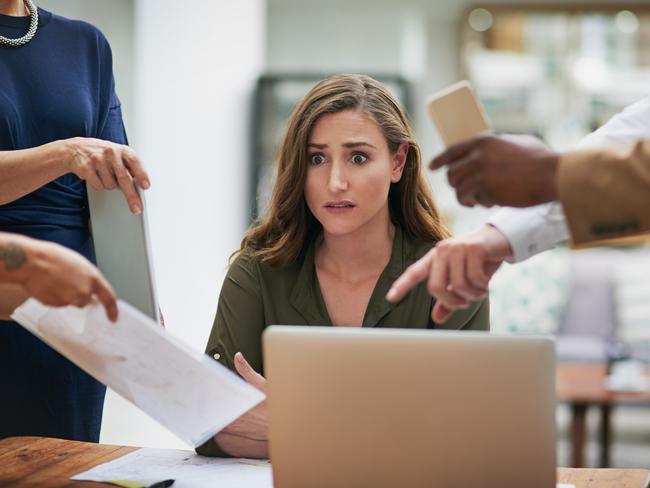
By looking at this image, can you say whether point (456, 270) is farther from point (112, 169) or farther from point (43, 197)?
point (43, 197)

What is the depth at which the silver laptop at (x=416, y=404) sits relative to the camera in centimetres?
125

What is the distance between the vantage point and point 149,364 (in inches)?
53.0

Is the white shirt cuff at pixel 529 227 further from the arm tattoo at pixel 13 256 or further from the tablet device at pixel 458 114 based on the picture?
the arm tattoo at pixel 13 256

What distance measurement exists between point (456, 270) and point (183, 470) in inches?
22.6

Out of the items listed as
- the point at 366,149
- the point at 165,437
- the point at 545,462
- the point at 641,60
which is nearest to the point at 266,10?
the point at 641,60

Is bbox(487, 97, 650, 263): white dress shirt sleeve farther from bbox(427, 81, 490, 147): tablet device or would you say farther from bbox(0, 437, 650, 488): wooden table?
bbox(0, 437, 650, 488): wooden table

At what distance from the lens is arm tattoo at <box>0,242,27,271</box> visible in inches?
50.9

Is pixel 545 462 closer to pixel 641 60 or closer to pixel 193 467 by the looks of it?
pixel 193 467

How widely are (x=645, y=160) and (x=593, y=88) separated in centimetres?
589

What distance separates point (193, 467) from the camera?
66.9 inches

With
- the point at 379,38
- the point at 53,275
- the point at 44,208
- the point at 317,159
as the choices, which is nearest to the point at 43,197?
the point at 44,208

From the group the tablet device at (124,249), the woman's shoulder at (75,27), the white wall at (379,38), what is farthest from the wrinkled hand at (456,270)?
the white wall at (379,38)

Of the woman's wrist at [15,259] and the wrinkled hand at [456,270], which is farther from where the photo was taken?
the wrinkled hand at [456,270]

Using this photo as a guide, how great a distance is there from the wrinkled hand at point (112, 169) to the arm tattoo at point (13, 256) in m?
0.39
